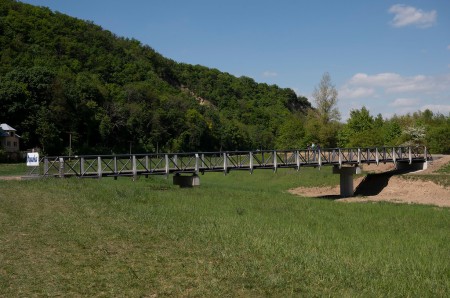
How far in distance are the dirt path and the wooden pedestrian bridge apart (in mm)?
1514

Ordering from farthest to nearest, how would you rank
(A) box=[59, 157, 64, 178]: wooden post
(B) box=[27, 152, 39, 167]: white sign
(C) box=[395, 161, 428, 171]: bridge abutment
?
1. (C) box=[395, 161, 428, 171]: bridge abutment
2. (B) box=[27, 152, 39, 167]: white sign
3. (A) box=[59, 157, 64, 178]: wooden post

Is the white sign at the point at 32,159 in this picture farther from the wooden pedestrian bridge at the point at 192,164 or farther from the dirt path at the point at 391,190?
the dirt path at the point at 391,190

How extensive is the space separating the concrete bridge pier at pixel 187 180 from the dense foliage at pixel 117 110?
36423 millimetres

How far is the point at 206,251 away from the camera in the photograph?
1068cm

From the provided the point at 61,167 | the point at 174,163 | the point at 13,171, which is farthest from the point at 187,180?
the point at 13,171

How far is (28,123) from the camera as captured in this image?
221 ft

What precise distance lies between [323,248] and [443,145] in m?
54.8

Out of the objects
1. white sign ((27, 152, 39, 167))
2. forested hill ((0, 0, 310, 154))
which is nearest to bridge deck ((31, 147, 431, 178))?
white sign ((27, 152, 39, 167))

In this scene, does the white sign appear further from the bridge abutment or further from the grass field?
the bridge abutment

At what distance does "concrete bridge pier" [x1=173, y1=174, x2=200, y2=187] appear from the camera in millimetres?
33125

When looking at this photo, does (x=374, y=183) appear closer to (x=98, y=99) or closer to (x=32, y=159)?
(x=32, y=159)

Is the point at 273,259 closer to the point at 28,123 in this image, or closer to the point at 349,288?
the point at 349,288

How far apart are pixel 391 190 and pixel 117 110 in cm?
6458

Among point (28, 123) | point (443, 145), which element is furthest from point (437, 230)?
point (28, 123)
